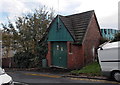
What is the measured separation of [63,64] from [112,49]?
7.93 m

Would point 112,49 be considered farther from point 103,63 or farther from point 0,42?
point 0,42

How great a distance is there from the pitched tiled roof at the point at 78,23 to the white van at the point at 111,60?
5.69 metres

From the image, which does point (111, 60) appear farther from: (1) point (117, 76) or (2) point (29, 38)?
(2) point (29, 38)

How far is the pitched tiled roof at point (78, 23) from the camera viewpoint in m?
16.7

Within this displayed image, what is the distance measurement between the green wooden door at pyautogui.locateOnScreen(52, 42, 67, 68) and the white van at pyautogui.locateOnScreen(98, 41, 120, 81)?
22.6 ft

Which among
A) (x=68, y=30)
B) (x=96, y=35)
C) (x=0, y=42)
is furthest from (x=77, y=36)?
(x=0, y=42)

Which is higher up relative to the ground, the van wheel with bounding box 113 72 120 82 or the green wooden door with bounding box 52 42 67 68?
the green wooden door with bounding box 52 42 67 68

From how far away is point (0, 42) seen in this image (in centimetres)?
2192

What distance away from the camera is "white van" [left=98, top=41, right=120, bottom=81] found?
9914mm

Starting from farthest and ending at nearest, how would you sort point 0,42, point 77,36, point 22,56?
point 0,42
point 22,56
point 77,36

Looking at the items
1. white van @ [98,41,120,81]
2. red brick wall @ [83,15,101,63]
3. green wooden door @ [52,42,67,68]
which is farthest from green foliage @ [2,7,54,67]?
white van @ [98,41,120,81]

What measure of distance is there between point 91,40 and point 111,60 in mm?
7424

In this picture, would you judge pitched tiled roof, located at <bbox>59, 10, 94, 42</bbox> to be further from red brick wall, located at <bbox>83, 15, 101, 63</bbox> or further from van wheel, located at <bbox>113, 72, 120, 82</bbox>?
van wheel, located at <bbox>113, 72, 120, 82</bbox>

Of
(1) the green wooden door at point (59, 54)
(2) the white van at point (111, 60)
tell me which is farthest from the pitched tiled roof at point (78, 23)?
(2) the white van at point (111, 60)
